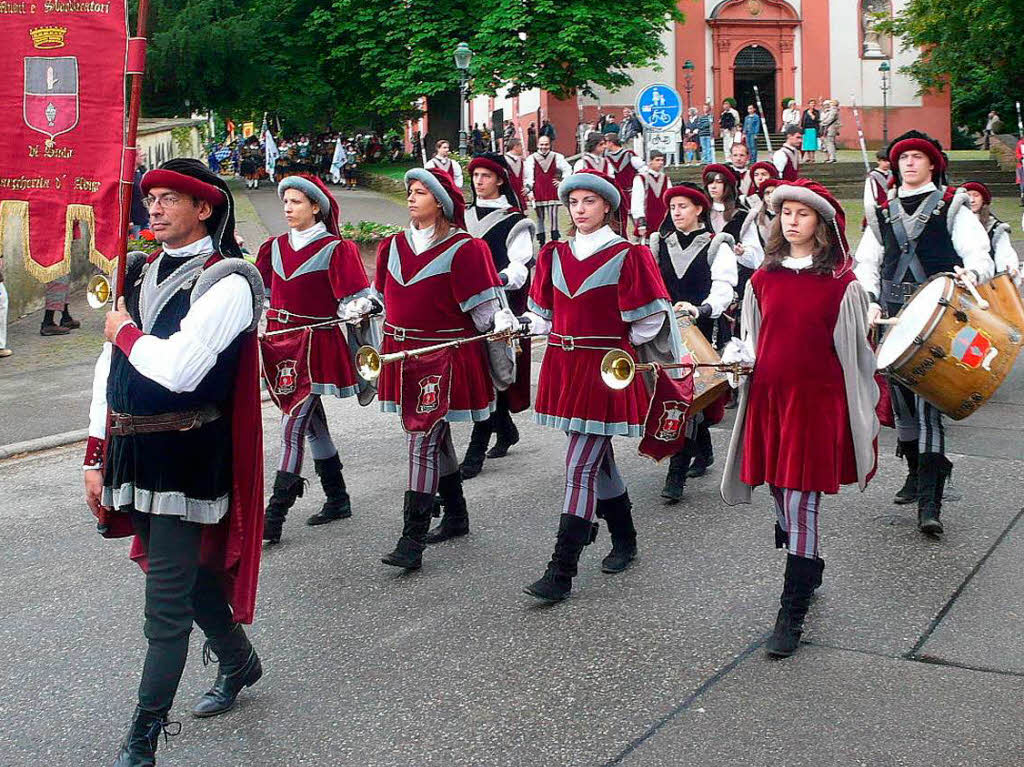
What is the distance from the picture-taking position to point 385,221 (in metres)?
26.5

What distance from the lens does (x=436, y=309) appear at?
639 centimetres

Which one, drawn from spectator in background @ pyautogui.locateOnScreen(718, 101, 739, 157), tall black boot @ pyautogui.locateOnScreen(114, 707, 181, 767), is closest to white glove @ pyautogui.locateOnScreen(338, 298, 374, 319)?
tall black boot @ pyautogui.locateOnScreen(114, 707, 181, 767)

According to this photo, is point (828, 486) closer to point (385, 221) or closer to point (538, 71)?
point (385, 221)

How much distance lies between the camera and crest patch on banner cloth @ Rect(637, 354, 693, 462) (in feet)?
19.3

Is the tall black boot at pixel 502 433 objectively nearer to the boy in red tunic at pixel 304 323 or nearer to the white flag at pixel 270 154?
the boy in red tunic at pixel 304 323

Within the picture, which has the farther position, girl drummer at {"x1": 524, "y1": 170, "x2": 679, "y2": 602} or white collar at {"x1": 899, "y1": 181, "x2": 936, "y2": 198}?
white collar at {"x1": 899, "y1": 181, "x2": 936, "y2": 198}

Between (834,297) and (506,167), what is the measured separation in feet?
13.1

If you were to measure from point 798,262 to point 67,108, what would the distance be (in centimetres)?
278

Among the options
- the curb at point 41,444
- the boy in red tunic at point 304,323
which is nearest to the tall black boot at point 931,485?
the boy in red tunic at point 304,323

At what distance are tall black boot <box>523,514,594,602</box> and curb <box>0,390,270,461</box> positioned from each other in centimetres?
512

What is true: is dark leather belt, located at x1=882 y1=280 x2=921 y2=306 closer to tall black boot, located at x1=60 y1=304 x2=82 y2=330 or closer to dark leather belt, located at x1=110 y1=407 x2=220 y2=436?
dark leather belt, located at x1=110 y1=407 x2=220 y2=436

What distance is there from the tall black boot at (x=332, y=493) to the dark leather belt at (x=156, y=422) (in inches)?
118

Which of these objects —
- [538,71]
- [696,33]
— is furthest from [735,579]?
[696,33]

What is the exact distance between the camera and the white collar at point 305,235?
6934mm
